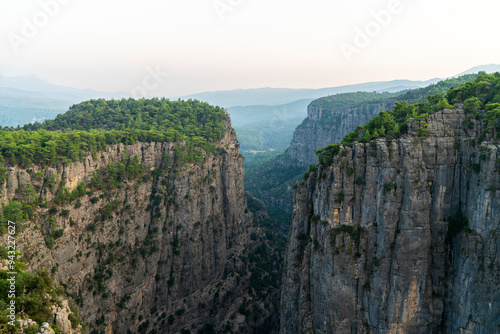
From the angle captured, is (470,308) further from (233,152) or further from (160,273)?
(233,152)

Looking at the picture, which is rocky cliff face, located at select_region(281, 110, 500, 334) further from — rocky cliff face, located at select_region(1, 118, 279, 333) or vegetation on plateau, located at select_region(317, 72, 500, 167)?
rocky cliff face, located at select_region(1, 118, 279, 333)

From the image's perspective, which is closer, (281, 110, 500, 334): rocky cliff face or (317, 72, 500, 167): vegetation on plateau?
(281, 110, 500, 334): rocky cliff face

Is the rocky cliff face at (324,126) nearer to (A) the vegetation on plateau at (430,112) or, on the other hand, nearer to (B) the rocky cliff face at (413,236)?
(A) the vegetation on plateau at (430,112)

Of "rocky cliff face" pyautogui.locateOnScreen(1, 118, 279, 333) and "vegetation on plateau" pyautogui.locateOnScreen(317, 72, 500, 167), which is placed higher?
"vegetation on plateau" pyautogui.locateOnScreen(317, 72, 500, 167)

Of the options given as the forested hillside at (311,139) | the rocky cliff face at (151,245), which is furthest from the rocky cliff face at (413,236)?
the forested hillside at (311,139)

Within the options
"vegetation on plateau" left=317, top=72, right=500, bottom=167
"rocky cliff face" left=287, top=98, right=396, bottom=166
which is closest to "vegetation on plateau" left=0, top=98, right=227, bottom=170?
"vegetation on plateau" left=317, top=72, right=500, bottom=167

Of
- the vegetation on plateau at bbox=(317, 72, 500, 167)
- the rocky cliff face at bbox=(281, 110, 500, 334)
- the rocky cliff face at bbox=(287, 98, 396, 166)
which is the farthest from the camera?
the rocky cliff face at bbox=(287, 98, 396, 166)
